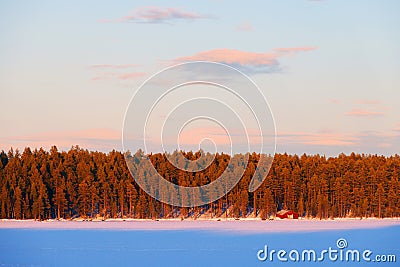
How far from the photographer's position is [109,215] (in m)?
121

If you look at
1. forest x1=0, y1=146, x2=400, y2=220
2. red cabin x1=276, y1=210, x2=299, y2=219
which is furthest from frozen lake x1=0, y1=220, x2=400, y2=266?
red cabin x1=276, y1=210, x2=299, y2=219

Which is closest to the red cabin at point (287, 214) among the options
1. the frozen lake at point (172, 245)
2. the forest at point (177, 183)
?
the forest at point (177, 183)

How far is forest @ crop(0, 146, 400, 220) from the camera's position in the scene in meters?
116

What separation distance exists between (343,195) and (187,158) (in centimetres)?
2557

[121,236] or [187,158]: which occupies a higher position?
[187,158]

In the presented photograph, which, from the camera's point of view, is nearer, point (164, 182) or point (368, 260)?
point (368, 260)

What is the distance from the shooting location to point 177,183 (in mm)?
119750

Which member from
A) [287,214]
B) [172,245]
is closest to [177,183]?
[287,214]

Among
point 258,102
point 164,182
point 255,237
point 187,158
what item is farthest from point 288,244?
point 187,158

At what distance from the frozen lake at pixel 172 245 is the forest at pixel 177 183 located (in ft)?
79.0

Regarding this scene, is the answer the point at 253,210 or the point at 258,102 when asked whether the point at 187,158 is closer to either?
the point at 253,210

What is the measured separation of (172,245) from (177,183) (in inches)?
2061

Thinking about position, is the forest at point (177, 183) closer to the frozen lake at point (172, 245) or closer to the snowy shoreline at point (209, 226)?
the snowy shoreline at point (209, 226)

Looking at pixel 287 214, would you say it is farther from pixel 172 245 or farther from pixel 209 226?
pixel 172 245
